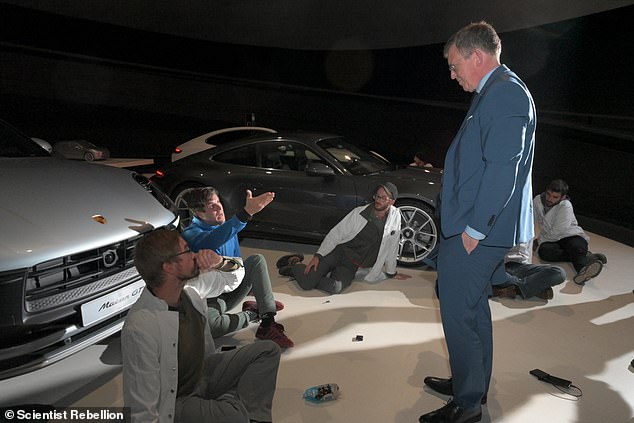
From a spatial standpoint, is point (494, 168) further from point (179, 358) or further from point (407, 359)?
point (407, 359)

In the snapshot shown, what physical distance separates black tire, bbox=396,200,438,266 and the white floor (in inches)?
17.1

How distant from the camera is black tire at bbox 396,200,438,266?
15.3ft

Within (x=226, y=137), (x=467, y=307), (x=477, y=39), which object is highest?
(x=477, y=39)

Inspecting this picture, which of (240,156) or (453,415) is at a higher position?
(240,156)

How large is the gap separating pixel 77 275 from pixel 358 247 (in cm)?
236

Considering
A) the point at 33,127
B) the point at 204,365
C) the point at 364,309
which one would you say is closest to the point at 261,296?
the point at 364,309

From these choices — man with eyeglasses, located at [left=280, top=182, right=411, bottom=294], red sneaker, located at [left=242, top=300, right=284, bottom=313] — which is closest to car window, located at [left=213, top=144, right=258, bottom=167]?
man with eyeglasses, located at [left=280, top=182, right=411, bottom=294]

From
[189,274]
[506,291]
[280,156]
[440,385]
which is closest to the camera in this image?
[189,274]

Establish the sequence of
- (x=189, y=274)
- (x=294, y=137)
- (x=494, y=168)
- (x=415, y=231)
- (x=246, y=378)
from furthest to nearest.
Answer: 1. (x=294, y=137)
2. (x=415, y=231)
3. (x=246, y=378)
4. (x=494, y=168)
5. (x=189, y=274)

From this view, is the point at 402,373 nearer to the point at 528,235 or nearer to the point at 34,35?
the point at 528,235

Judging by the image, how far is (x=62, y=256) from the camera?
7.76 ft

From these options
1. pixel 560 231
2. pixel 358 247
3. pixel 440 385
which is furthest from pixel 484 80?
pixel 560 231

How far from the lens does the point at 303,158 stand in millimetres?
5090

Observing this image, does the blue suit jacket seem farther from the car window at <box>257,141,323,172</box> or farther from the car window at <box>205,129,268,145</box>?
the car window at <box>205,129,268,145</box>
